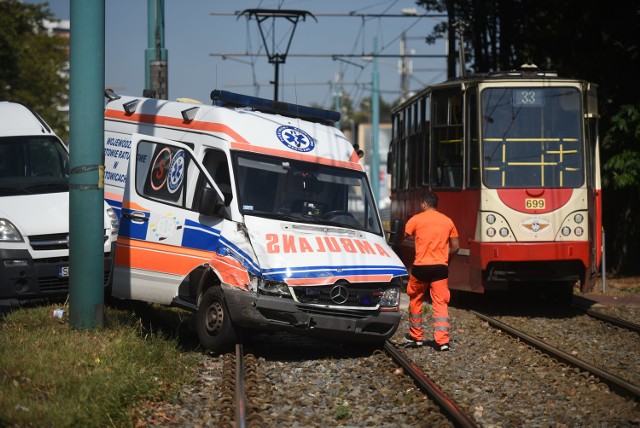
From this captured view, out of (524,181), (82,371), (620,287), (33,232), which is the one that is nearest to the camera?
(82,371)

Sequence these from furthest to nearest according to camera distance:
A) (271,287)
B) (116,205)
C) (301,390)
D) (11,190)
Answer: (11,190), (116,205), (271,287), (301,390)

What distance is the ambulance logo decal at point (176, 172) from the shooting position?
1141cm

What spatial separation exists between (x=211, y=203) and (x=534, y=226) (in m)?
5.89

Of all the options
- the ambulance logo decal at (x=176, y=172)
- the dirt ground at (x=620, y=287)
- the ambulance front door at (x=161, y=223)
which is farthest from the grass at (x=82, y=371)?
the dirt ground at (x=620, y=287)

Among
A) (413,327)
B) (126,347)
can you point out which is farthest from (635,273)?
(126,347)

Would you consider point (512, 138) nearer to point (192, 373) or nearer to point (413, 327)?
point (413, 327)

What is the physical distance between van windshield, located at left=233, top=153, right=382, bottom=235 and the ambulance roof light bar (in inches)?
45.3

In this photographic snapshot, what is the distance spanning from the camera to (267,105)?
12.2 metres

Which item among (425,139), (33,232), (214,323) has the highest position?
(425,139)

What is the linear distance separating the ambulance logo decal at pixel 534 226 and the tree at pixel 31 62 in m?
34.0

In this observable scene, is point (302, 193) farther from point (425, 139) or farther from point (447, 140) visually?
point (425, 139)

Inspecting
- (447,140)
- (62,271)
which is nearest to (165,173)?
(62,271)

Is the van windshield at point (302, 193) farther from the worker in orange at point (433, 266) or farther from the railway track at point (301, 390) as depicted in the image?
the railway track at point (301, 390)

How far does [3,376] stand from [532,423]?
409cm
